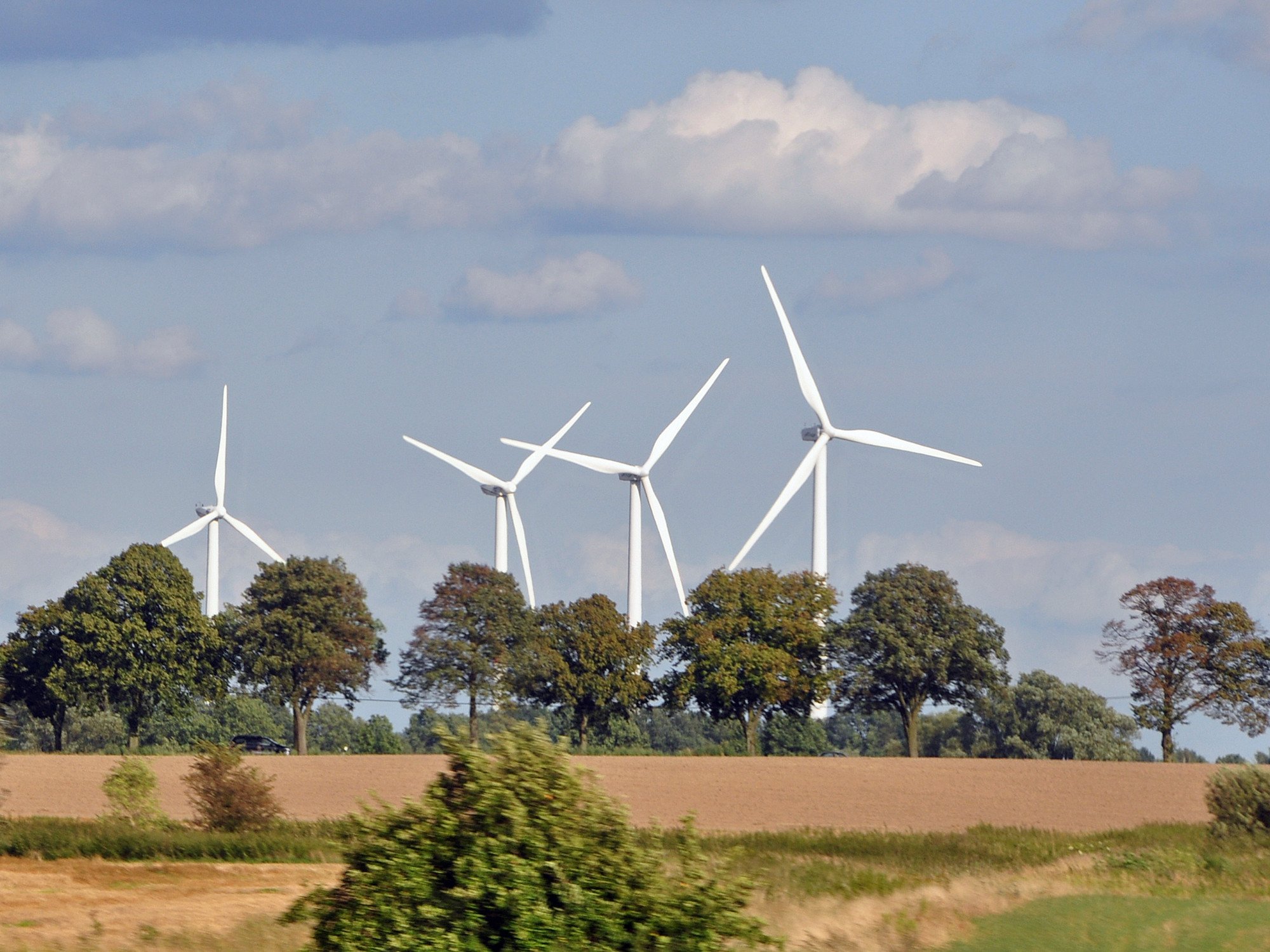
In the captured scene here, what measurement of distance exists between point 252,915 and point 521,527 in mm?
85482

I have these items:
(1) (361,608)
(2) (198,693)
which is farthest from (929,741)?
(2) (198,693)

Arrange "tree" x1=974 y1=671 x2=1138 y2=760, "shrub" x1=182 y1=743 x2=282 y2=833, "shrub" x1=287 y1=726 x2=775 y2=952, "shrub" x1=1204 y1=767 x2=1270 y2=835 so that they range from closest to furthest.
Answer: "shrub" x1=287 y1=726 x2=775 y2=952 < "shrub" x1=1204 y1=767 x2=1270 y2=835 < "shrub" x1=182 y1=743 x2=282 y2=833 < "tree" x1=974 y1=671 x2=1138 y2=760

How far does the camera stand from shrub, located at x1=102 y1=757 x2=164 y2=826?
48625 mm

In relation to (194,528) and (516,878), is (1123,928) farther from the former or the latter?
(194,528)

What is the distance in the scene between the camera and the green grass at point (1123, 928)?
19547 mm

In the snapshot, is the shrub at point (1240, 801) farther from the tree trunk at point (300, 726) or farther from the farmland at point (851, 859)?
the tree trunk at point (300, 726)

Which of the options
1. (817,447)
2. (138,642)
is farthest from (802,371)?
(138,642)

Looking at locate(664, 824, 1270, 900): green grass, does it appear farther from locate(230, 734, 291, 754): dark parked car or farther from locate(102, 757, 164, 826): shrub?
locate(230, 734, 291, 754): dark parked car

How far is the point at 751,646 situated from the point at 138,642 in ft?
125

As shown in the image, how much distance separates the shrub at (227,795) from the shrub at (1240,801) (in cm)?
2844

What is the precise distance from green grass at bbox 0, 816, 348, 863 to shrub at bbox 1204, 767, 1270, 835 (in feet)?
84.5

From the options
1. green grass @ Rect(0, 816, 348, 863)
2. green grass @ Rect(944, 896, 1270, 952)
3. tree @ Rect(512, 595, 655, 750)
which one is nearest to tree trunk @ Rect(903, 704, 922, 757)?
tree @ Rect(512, 595, 655, 750)

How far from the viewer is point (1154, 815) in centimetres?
6438

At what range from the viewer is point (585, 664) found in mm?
100625
